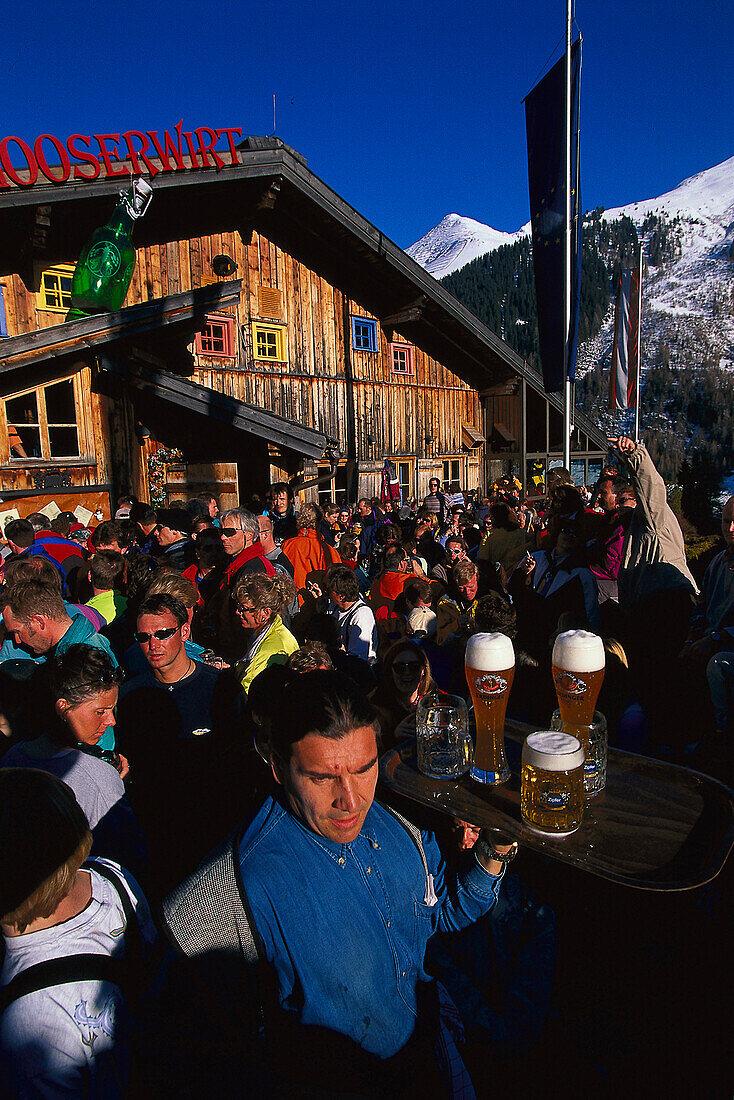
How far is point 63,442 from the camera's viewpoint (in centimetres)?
1183

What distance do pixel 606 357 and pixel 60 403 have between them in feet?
436

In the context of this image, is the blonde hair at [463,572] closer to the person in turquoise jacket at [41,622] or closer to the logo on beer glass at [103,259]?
the person in turquoise jacket at [41,622]

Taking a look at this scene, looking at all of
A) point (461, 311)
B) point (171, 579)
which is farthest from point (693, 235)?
point (171, 579)

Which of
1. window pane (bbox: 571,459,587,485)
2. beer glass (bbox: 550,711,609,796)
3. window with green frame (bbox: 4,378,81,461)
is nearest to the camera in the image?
beer glass (bbox: 550,711,609,796)

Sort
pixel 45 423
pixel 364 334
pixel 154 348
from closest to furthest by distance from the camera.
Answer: pixel 45 423, pixel 154 348, pixel 364 334

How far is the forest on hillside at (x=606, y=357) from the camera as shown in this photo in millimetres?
92875

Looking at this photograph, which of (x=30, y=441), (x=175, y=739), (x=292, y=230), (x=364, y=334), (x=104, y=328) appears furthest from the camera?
(x=364, y=334)

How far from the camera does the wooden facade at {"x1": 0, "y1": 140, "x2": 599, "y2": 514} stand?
11500 millimetres

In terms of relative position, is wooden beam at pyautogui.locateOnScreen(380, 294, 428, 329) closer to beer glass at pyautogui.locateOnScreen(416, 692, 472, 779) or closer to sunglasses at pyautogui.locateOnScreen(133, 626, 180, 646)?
sunglasses at pyautogui.locateOnScreen(133, 626, 180, 646)

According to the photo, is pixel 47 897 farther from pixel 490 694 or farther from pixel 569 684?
pixel 569 684

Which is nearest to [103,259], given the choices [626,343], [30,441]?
[30,441]

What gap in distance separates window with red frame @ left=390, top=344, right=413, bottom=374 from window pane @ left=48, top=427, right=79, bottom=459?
9052 mm

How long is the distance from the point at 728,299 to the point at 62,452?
570 ft

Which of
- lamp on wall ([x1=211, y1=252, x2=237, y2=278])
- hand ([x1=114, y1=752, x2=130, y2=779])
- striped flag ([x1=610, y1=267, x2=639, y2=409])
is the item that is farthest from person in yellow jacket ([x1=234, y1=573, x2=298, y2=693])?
striped flag ([x1=610, y1=267, x2=639, y2=409])
